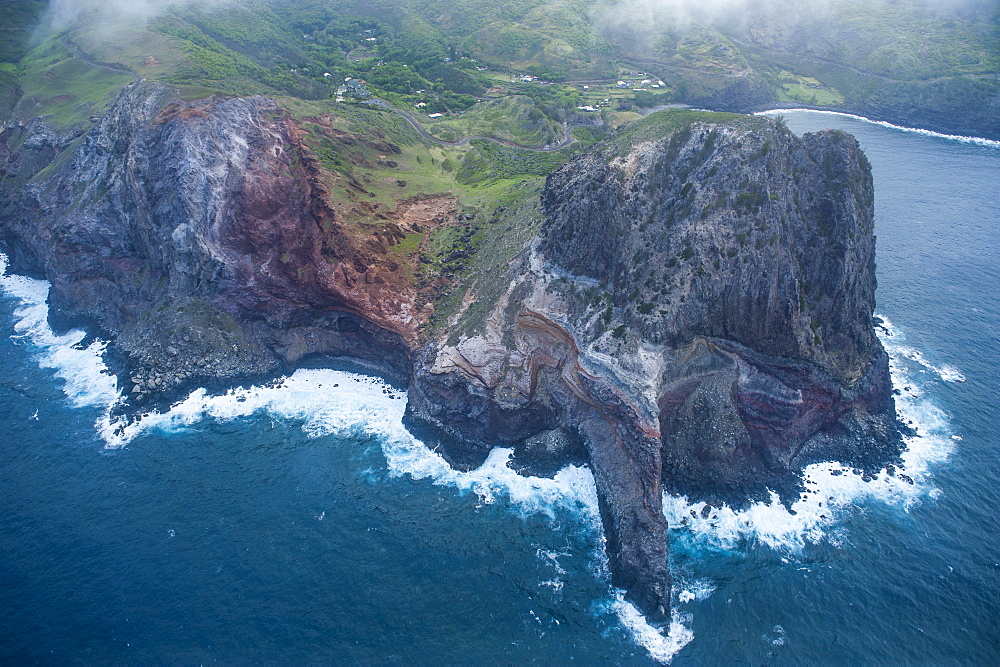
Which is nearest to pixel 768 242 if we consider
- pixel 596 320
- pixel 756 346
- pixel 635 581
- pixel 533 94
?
pixel 756 346

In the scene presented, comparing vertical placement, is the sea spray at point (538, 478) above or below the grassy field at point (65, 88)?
below

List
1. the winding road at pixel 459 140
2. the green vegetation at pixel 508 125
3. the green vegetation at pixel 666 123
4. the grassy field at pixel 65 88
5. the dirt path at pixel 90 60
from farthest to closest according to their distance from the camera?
the green vegetation at pixel 508 125, the dirt path at pixel 90 60, the winding road at pixel 459 140, the grassy field at pixel 65 88, the green vegetation at pixel 666 123

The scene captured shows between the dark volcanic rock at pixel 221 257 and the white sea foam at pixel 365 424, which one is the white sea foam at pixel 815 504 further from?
the dark volcanic rock at pixel 221 257

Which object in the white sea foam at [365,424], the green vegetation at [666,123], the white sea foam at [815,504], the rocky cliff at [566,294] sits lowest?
the white sea foam at [365,424]

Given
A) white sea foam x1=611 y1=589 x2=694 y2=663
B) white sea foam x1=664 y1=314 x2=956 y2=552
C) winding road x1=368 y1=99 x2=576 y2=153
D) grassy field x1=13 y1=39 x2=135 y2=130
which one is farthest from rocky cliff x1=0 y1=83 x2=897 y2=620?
winding road x1=368 y1=99 x2=576 y2=153

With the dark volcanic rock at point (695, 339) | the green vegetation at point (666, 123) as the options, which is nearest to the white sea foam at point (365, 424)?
the dark volcanic rock at point (695, 339)

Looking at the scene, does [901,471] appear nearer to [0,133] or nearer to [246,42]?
[0,133]
